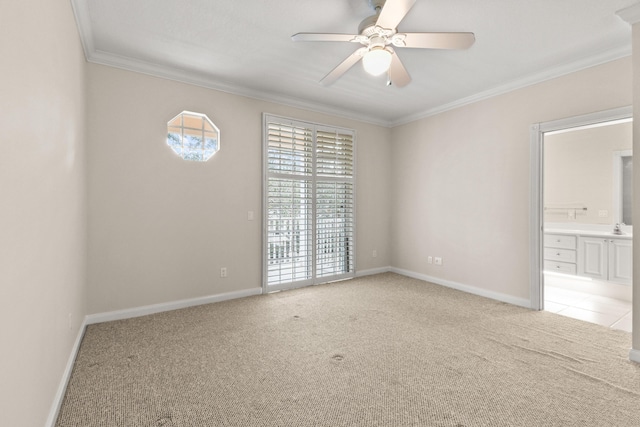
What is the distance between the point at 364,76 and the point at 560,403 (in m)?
3.40

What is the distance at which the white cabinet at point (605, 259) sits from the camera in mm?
4156

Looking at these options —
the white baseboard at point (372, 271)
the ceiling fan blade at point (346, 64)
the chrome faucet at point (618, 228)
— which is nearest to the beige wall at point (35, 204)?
the ceiling fan blade at point (346, 64)

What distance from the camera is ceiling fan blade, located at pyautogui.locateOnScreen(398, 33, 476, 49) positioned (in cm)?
211

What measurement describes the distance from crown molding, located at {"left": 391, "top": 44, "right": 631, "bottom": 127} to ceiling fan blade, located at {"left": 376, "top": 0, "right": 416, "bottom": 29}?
2449 mm

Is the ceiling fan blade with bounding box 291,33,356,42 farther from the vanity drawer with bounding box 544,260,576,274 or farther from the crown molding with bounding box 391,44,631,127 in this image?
the vanity drawer with bounding box 544,260,576,274

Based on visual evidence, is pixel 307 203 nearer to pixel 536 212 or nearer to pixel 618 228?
pixel 536 212

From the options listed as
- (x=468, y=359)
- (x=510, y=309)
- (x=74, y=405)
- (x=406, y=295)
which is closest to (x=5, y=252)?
(x=74, y=405)

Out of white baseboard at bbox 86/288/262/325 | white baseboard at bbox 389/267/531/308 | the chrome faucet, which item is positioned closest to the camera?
white baseboard at bbox 86/288/262/325

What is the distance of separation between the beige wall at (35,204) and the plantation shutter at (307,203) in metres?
2.30

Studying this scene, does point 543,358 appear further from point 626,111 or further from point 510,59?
point 510,59

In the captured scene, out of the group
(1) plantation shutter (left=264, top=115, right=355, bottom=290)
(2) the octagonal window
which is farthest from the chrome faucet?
(2) the octagonal window

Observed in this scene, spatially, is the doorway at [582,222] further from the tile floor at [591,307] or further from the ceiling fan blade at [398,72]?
the ceiling fan blade at [398,72]

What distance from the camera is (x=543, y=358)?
247 cm

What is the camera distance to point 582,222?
4.97 meters
